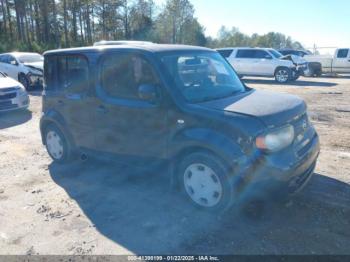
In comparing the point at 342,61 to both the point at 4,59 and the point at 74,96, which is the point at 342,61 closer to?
the point at 4,59

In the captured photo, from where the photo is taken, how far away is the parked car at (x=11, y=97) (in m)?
9.74

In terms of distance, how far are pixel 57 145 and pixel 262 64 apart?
14557mm

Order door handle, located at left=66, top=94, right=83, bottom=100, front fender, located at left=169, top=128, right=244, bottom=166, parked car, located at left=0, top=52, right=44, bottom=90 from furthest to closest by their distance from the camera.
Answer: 1. parked car, located at left=0, top=52, right=44, bottom=90
2. door handle, located at left=66, top=94, right=83, bottom=100
3. front fender, located at left=169, top=128, right=244, bottom=166

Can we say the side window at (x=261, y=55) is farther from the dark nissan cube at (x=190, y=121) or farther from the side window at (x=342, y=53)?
the dark nissan cube at (x=190, y=121)

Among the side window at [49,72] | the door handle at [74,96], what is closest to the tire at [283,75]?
the side window at [49,72]

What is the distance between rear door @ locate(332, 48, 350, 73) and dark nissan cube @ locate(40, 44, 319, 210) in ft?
63.5

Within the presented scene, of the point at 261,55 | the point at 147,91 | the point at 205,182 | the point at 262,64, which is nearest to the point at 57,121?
the point at 147,91

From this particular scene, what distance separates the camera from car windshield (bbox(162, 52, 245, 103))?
13.7ft

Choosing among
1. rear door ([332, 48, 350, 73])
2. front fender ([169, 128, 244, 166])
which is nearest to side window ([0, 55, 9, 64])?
front fender ([169, 128, 244, 166])

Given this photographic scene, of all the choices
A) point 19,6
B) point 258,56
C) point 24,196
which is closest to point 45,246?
point 24,196

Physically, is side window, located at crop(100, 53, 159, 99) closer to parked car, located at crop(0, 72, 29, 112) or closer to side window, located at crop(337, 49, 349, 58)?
parked car, located at crop(0, 72, 29, 112)

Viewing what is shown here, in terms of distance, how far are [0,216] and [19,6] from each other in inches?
1668

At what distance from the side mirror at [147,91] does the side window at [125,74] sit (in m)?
A: 0.11

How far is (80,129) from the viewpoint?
5238 mm
